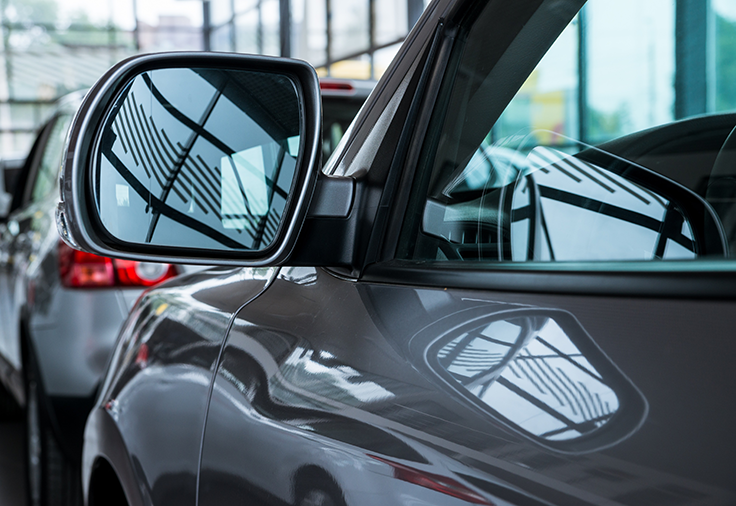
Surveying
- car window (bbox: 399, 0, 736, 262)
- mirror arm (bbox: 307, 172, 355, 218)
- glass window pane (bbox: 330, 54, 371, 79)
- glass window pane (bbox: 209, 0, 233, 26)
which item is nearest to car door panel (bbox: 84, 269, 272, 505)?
mirror arm (bbox: 307, 172, 355, 218)

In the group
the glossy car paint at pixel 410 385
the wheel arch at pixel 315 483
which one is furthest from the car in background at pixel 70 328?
the wheel arch at pixel 315 483

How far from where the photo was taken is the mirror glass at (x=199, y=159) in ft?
3.49

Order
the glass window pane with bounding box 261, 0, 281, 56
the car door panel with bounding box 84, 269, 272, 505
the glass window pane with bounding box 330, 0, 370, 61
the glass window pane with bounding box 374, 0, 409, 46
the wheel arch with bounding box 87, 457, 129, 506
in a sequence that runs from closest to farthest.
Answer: the car door panel with bounding box 84, 269, 272, 505 → the wheel arch with bounding box 87, 457, 129, 506 → the glass window pane with bounding box 374, 0, 409, 46 → the glass window pane with bounding box 330, 0, 370, 61 → the glass window pane with bounding box 261, 0, 281, 56

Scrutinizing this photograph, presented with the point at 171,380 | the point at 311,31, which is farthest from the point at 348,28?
the point at 171,380

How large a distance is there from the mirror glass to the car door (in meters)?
0.12

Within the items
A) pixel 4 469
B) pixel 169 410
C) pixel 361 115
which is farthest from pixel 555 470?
pixel 4 469

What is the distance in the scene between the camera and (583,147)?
91cm

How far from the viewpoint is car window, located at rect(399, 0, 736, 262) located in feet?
2.55

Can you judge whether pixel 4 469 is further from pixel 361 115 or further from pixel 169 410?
pixel 361 115

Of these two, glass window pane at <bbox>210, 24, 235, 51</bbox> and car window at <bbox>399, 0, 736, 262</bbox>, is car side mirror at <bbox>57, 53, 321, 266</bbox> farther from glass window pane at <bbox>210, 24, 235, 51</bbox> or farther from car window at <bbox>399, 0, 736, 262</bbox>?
glass window pane at <bbox>210, 24, 235, 51</bbox>

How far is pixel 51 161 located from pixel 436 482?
3.52m

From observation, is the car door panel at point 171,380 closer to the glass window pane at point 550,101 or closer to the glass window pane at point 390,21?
the glass window pane at point 550,101

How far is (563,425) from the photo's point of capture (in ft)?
2.06

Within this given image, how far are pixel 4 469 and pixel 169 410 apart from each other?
3.09m
